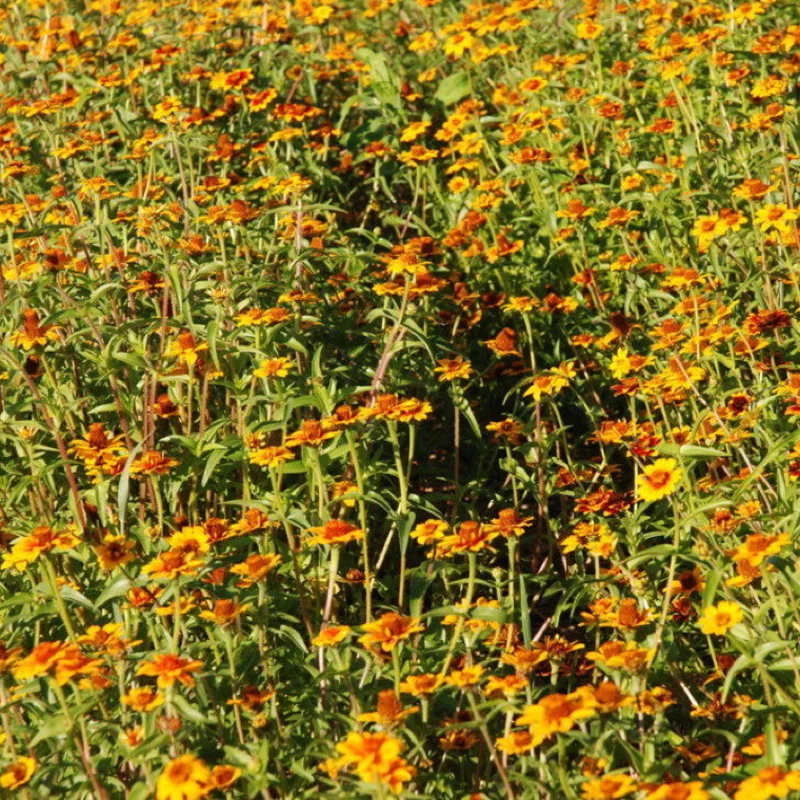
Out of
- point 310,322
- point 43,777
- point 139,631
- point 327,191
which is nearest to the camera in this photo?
point 43,777

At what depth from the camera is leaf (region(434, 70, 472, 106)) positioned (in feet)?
14.0

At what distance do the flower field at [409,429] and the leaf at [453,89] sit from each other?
0.18 ft

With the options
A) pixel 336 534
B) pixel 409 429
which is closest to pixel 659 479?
pixel 336 534

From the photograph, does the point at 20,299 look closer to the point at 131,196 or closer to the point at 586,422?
the point at 131,196

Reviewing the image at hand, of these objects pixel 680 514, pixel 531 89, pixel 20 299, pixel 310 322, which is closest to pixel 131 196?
pixel 20 299

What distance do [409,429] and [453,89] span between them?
2.01 m

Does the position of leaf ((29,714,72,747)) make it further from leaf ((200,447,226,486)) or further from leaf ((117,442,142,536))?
leaf ((200,447,226,486))

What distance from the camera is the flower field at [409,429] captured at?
74.2 inches

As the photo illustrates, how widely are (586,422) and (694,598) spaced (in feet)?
2.84

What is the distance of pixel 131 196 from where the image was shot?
3316 mm

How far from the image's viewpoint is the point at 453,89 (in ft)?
14.1

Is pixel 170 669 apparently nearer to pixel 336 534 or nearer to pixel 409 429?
pixel 336 534

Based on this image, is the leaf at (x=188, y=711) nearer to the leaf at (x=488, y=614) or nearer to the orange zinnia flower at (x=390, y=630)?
the orange zinnia flower at (x=390, y=630)

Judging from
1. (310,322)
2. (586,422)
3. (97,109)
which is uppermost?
(97,109)
